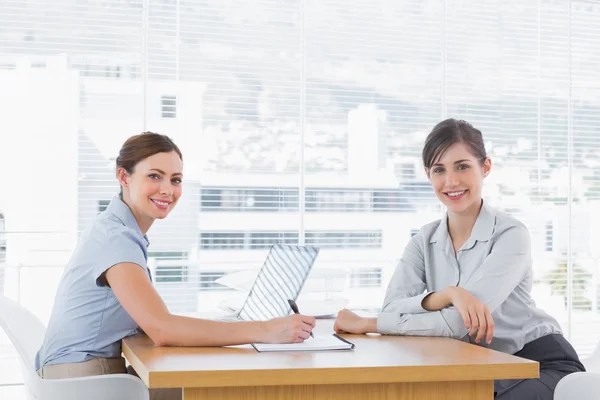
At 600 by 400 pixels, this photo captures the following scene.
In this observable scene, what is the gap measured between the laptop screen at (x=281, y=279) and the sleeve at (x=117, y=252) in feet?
1.35

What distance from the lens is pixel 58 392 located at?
1.92 metres

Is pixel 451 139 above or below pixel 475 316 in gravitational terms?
above

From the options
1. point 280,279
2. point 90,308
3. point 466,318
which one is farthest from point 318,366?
point 90,308

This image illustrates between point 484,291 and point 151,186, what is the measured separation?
3.33 feet

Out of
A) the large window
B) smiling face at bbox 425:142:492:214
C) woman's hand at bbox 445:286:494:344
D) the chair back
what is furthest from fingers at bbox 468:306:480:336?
the large window

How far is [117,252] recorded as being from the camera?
2.05 metres

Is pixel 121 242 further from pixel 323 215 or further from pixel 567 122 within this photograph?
pixel 567 122

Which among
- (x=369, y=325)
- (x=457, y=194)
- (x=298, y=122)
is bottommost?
(x=369, y=325)

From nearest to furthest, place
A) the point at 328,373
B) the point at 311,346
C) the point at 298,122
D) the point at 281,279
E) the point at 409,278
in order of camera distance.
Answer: the point at 328,373, the point at 311,346, the point at 281,279, the point at 409,278, the point at 298,122

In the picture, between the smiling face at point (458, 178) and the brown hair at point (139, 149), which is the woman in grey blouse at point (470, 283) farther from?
the brown hair at point (139, 149)

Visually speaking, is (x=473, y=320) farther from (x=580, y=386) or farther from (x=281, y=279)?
(x=281, y=279)

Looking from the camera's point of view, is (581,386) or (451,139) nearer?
(581,386)

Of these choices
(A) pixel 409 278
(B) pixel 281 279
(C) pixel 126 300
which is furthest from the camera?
(A) pixel 409 278

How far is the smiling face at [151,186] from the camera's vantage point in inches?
90.7
